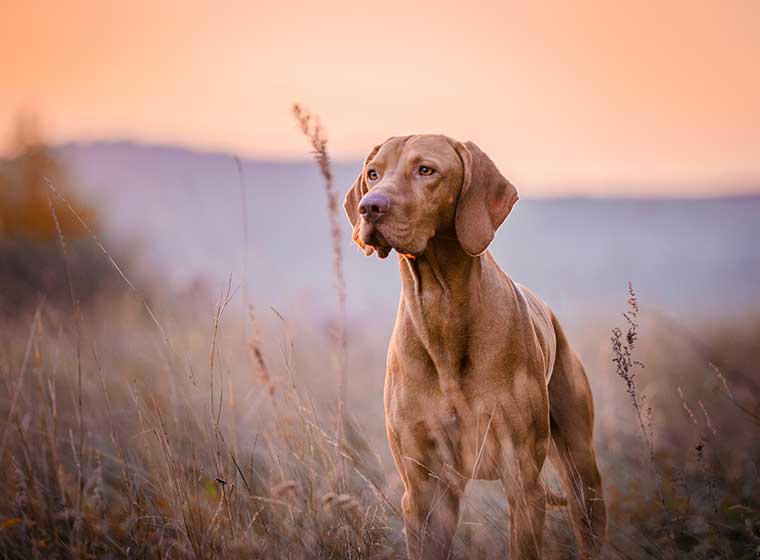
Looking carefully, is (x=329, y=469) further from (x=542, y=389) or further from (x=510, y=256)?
(x=510, y=256)

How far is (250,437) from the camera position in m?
6.82

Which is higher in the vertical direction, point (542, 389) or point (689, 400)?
A: point (542, 389)

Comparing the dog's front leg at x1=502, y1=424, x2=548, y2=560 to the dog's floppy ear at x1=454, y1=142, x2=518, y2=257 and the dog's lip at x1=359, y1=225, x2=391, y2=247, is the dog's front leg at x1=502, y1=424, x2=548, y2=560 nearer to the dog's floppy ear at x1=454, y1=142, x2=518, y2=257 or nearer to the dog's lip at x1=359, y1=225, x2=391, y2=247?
the dog's floppy ear at x1=454, y1=142, x2=518, y2=257

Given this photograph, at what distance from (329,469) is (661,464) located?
14.3ft

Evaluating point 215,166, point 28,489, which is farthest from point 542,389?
point 215,166

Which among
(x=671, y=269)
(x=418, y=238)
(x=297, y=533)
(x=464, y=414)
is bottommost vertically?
(x=671, y=269)

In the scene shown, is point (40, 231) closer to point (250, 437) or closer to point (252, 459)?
point (250, 437)

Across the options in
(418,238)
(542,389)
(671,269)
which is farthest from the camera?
(671,269)

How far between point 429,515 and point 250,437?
10.0 feet

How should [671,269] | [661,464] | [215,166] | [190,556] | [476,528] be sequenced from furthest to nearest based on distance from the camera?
1. [671,269]
2. [215,166]
3. [661,464]
4. [476,528]
5. [190,556]

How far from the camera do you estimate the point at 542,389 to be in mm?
4133

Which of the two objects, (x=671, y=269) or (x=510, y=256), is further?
(x=671, y=269)

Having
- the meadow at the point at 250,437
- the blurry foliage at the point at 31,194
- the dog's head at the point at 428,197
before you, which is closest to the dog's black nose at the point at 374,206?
the dog's head at the point at 428,197

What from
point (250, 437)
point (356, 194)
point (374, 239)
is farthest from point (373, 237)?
point (250, 437)
